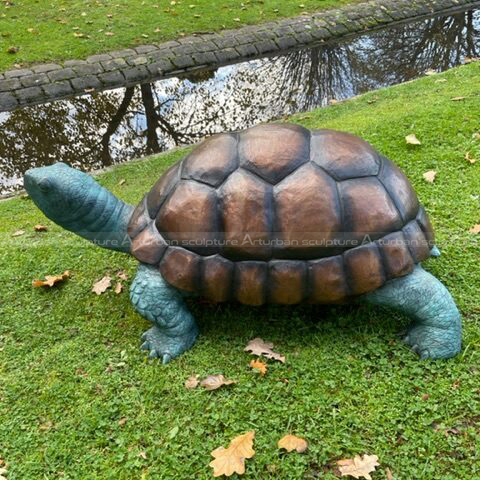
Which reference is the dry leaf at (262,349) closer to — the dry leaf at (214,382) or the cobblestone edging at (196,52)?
the dry leaf at (214,382)

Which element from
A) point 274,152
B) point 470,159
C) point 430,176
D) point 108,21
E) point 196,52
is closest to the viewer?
point 274,152

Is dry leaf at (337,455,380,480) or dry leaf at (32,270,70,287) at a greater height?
dry leaf at (32,270,70,287)

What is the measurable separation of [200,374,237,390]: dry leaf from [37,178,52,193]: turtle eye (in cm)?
147

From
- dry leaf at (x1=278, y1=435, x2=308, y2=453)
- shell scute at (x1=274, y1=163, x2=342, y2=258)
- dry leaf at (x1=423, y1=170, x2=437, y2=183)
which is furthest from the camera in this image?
dry leaf at (x1=423, y1=170, x2=437, y2=183)

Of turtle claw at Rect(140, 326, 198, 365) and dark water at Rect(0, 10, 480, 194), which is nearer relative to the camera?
turtle claw at Rect(140, 326, 198, 365)

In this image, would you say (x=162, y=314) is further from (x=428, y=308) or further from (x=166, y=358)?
(x=428, y=308)

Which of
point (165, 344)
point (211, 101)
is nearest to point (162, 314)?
point (165, 344)

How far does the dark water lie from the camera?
23.6 ft

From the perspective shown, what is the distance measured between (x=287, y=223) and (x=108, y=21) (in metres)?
9.20

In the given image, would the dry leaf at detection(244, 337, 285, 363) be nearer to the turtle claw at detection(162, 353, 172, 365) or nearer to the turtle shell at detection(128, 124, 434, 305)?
the turtle shell at detection(128, 124, 434, 305)

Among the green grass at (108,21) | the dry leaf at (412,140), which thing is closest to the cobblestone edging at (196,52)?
the green grass at (108,21)

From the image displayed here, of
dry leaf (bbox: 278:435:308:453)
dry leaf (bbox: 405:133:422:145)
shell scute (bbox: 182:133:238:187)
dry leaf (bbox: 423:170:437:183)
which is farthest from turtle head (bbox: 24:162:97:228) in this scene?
dry leaf (bbox: 405:133:422:145)

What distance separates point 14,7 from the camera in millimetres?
10992

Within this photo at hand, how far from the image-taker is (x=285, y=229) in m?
2.78
